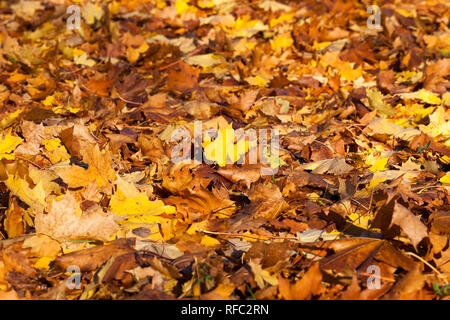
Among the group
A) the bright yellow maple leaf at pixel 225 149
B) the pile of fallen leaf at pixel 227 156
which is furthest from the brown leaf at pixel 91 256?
the bright yellow maple leaf at pixel 225 149

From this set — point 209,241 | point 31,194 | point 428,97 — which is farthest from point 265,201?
point 428,97

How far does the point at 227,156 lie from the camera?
233cm

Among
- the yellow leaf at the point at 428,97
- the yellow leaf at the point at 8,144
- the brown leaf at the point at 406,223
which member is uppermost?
the yellow leaf at the point at 428,97

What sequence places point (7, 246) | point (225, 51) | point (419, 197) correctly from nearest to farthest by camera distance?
point (7, 246), point (419, 197), point (225, 51)

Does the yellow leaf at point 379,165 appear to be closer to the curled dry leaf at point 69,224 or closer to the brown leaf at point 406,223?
the brown leaf at point 406,223

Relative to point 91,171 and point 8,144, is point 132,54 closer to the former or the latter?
point 8,144

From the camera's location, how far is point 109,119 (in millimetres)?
2850

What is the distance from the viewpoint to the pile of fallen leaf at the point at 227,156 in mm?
1745

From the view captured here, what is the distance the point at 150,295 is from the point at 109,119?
148cm

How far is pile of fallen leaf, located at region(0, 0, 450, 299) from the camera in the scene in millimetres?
1745

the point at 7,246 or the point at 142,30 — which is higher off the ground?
the point at 142,30
